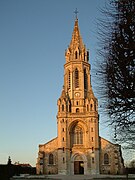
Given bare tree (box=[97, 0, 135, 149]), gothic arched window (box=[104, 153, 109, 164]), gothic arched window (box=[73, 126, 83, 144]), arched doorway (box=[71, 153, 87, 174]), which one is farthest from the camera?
gothic arched window (box=[73, 126, 83, 144])

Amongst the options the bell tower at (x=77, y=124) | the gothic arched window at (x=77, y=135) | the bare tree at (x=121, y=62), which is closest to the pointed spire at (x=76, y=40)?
the bell tower at (x=77, y=124)

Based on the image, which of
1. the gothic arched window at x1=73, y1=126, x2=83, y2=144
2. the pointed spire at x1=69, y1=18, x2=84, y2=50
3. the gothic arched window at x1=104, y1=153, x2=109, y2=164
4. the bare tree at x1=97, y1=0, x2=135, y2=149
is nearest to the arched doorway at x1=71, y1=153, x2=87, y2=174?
the gothic arched window at x1=73, y1=126, x2=83, y2=144

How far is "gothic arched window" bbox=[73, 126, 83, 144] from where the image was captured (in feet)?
219

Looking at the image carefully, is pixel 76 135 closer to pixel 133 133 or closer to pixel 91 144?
pixel 91 144

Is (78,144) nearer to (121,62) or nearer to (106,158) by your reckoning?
(106,158)

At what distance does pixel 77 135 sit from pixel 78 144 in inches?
69.9

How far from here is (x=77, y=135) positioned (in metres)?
67.0

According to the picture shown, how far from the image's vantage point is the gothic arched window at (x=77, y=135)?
66688 millimetres

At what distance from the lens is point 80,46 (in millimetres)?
74938

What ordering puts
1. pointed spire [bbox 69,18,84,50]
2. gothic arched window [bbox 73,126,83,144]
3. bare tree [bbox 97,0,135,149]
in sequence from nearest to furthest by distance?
1. bare tree [bbox 97,0,135,149]
2. gothic arched window [bbox 73,126,83,144]
3. pointed spire [bbox 69,18,84,50]

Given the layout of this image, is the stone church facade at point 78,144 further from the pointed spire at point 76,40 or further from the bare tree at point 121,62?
the bare tree at point 121,62

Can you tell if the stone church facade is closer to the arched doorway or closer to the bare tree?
the arched doorway

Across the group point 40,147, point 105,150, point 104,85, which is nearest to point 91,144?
point 105,150

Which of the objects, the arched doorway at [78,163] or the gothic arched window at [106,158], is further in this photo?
the gothic arched window at [106,158]
